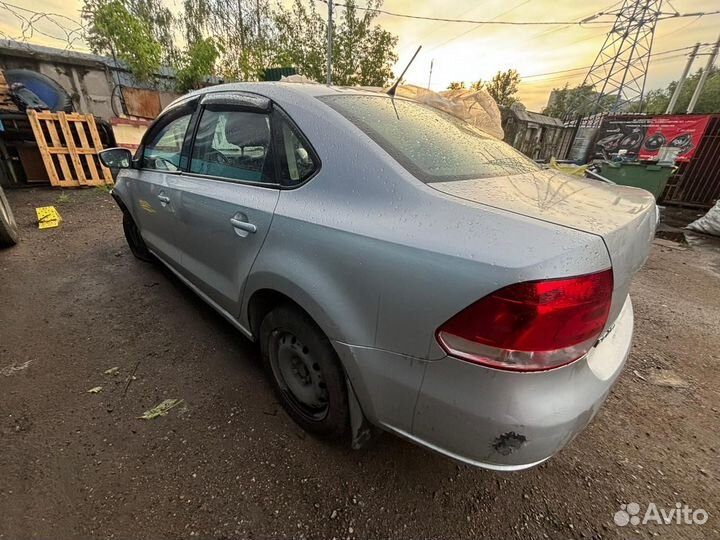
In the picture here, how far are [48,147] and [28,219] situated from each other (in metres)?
2.15

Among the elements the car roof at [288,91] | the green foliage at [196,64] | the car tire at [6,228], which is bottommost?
the car tire at [6,228]

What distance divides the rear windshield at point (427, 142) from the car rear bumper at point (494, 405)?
0.68 metres

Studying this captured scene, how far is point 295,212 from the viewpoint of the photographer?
1.37m

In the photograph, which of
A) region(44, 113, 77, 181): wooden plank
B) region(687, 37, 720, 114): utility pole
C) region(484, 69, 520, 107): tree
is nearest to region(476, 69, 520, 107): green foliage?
region(484, 69, 520, 107): tree

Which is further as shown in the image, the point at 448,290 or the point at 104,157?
the point at 104,157

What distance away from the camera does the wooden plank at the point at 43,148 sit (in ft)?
18.2

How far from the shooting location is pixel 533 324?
887 millimetres

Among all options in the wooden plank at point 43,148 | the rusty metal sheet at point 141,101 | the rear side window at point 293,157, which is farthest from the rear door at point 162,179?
the rusty metal sheet at point 141,101

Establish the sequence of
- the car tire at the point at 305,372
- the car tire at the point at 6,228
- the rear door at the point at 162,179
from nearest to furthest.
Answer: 1. the car tire at the point at 305,372
2. the rear door at the point at 162,179
3. the car tire at the point at 6,228

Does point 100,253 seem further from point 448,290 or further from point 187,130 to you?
point 448,290

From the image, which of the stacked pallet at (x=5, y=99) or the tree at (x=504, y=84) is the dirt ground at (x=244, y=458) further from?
the tree at (x=504, y=84)

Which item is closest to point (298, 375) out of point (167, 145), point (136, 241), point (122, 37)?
point (167, 145)

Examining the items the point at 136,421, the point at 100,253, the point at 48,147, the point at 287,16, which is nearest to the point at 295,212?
the point at 136,421

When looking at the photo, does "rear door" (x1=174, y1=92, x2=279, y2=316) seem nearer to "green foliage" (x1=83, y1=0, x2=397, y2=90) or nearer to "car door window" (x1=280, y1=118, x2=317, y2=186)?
"car door window" (x1=280, y1=118, x2=317, y2=186)
